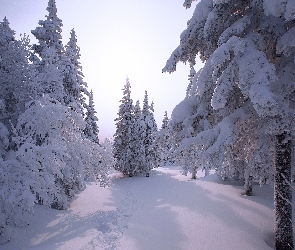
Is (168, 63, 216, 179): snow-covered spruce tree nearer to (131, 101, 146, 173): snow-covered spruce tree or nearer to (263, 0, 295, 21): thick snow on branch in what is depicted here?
(263, 0, 295, 21): thick snow on branch

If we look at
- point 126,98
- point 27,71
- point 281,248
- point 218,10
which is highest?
point 126,98

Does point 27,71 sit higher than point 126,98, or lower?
lower

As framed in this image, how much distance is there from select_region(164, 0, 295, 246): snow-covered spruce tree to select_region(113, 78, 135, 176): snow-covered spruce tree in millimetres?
21393

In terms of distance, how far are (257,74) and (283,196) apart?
3.93 meters

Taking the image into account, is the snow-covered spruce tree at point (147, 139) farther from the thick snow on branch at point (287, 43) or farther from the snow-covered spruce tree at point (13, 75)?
the thick snow on branch at point (287, 43)

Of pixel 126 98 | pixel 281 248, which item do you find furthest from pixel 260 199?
pixel 126 98

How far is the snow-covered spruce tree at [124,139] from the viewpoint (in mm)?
27594

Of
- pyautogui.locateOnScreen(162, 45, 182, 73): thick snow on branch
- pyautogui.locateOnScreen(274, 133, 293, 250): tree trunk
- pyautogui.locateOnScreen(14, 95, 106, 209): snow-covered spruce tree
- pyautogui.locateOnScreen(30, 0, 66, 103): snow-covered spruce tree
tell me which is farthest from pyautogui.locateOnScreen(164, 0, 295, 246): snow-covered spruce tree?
pyautogui.locateOnScreen(30, 0, 66, 103): snow-covered spruce tree

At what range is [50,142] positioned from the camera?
9.47 metres

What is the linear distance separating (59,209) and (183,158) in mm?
8229

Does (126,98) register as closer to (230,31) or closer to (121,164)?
(121,164)

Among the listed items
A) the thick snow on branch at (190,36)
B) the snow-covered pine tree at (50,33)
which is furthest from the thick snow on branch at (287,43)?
the snow-covered pine tree at (50,33)

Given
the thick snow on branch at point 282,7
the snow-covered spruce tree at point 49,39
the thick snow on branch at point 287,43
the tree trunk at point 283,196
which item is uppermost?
the snow-covered spruce tree at point 49,39

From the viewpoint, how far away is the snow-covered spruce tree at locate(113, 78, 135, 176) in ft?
90.5
